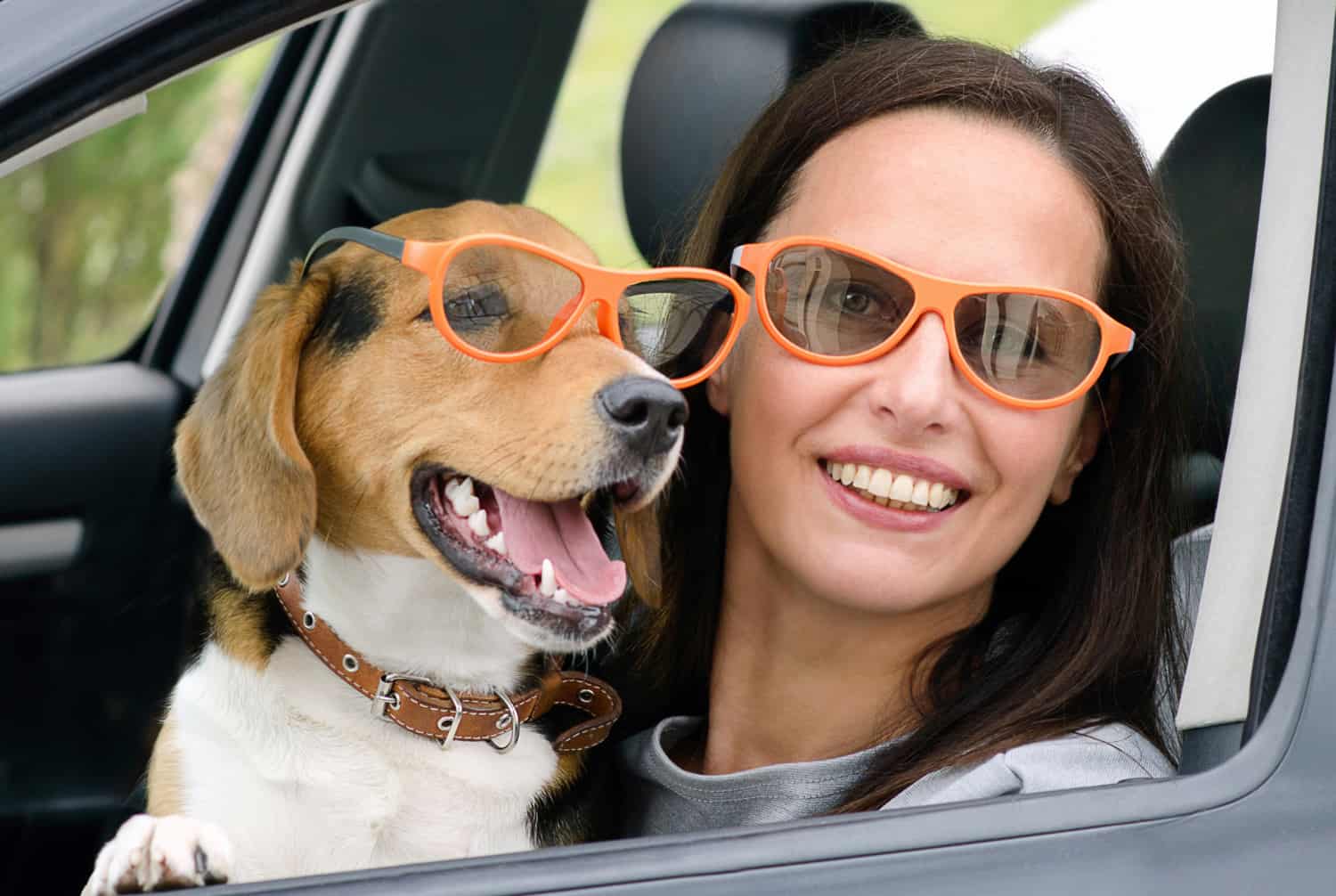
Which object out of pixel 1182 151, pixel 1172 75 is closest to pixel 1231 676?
pixel 1182 151

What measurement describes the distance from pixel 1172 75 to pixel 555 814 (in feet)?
7.04

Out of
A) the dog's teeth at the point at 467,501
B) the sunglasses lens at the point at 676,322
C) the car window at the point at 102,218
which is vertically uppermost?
the sunglasses lens at the point at 676,322

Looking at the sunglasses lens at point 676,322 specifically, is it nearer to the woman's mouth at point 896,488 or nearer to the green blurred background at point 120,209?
the woman's mouth at point 896,488

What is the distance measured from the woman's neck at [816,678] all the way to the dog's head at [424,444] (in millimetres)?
265

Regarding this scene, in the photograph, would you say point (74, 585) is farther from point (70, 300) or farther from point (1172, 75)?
point (70, 300)

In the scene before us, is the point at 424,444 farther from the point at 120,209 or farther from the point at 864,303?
the point at 120,209

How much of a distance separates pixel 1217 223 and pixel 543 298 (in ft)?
3.99

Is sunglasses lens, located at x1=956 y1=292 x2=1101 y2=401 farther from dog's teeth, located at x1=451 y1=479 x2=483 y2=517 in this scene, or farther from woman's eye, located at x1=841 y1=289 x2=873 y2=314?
dog's teeth, located at x1=451 y1=479 x2=483 y2=517

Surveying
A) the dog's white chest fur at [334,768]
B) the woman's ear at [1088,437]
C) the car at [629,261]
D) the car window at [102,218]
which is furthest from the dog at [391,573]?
the car window at [102,218]

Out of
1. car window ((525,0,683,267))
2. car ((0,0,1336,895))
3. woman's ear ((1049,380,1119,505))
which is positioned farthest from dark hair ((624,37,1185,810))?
car window ((525,0,683,267))

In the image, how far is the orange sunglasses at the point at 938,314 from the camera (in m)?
1.76

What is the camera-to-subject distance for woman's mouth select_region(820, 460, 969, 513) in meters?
1.83

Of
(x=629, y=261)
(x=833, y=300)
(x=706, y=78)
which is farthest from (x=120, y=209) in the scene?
(x=833, y=300)

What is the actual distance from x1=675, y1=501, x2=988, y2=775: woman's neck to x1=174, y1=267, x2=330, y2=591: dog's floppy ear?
610mm
